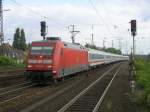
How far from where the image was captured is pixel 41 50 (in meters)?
26.8

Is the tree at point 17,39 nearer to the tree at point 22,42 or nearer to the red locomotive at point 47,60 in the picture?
the tree at point 22,42

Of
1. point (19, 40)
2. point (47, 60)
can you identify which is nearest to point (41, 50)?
point (47, 60)

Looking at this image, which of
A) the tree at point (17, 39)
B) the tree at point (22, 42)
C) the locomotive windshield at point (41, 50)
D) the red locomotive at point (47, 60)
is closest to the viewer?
the red locomotive at point (47, 60)

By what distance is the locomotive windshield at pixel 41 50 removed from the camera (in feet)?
87.4

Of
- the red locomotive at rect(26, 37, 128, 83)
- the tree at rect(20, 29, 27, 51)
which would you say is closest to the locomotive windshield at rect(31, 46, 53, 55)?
the red locomotive at rect(26, 37, 128, 83)

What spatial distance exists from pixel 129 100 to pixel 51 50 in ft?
30.3

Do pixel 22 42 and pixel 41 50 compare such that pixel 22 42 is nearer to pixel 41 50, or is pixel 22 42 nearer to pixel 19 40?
pixel 19 40

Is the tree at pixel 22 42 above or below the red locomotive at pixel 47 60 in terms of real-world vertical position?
above

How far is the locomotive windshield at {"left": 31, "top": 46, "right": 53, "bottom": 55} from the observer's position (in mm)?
26636

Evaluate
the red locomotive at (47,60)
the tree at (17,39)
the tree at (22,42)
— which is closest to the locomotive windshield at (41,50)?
the red locomotive at (47,60)

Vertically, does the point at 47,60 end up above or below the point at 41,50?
below

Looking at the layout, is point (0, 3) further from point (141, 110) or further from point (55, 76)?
point (141, 110)

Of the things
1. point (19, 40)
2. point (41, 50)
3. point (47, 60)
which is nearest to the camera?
point (47, 60)

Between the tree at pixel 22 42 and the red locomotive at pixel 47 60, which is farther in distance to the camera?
the tree at pixel 22 42
